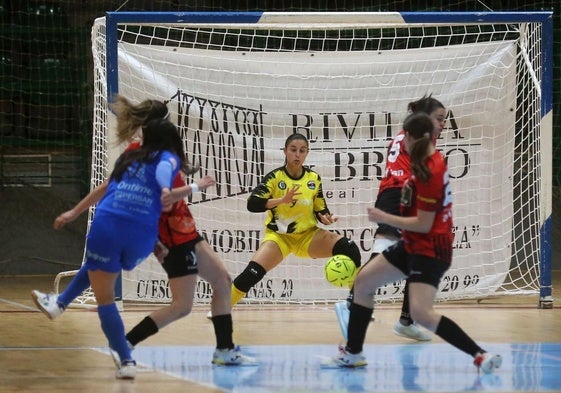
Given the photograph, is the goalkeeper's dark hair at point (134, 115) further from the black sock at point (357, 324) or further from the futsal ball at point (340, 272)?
the futsal ball at point (340, 272)

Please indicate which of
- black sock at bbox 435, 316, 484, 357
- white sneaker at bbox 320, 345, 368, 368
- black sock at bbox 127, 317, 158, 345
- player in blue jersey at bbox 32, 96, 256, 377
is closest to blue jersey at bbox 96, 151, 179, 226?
player in blue jersey at bbox 32, 96, 256, 377

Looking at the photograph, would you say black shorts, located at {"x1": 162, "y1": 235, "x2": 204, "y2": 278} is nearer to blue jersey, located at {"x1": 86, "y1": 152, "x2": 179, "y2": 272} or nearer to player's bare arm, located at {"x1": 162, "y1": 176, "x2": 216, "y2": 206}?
blue jersey, located at {"x1": 86, "y1": 152, "x2": 179, "y2": 272}

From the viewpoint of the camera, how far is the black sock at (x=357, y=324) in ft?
20.6

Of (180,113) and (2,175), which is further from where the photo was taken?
(2,175)

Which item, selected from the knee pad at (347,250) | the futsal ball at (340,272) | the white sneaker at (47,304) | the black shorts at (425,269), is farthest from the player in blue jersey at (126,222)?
the knee pad at (347,250)

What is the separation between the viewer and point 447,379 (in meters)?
6.01

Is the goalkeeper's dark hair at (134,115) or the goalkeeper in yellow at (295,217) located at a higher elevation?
the goalkeeper's dark hair at (134,115)

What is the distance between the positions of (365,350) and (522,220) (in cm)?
416

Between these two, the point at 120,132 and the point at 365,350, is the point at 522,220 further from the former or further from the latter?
the point at 120,132

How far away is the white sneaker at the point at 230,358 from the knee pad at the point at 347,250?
2.26 meters

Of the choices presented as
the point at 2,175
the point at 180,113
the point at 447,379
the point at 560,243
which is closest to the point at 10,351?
the point at 447,379

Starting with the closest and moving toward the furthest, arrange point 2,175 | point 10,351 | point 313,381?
point 313,381 < point 10,351 < point 2,175

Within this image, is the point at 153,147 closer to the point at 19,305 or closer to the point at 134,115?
the point at 134,115

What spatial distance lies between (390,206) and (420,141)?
159 cm
